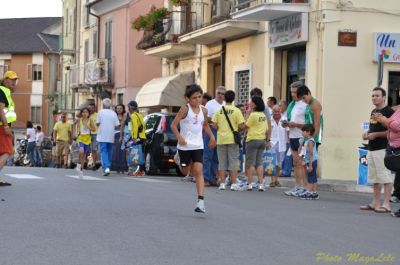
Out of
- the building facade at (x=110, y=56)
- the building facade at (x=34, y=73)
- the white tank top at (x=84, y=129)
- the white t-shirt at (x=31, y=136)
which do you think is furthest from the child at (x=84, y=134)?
the building facade at (x=34, y=73)

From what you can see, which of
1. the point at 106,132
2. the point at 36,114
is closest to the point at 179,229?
the point at 106,132

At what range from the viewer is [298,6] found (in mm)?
22750

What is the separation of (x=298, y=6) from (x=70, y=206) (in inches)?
485

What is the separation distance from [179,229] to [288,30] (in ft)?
47.3

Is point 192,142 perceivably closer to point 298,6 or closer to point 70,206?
point 70,206

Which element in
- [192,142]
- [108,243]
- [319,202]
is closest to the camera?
[108,243]

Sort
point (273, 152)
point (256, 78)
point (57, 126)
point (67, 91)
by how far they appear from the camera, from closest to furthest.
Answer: point (273, 152)
point (256, 78)
point (57, 126)
point (67, 91)

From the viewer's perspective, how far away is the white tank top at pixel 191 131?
11938 mm

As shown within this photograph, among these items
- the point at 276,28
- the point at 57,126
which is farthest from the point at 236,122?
the point at 57,126

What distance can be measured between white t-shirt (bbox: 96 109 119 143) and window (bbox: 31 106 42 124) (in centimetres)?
5745

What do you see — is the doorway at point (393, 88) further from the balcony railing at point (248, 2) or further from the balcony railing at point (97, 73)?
the balcony railing at point (97, 73)

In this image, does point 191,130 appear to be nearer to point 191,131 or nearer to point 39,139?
point 191,131

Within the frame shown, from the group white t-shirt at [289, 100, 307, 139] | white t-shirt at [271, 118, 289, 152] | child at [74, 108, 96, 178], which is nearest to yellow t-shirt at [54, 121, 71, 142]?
child at [74, 108, 96, 178]

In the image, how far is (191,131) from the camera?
471 inches
